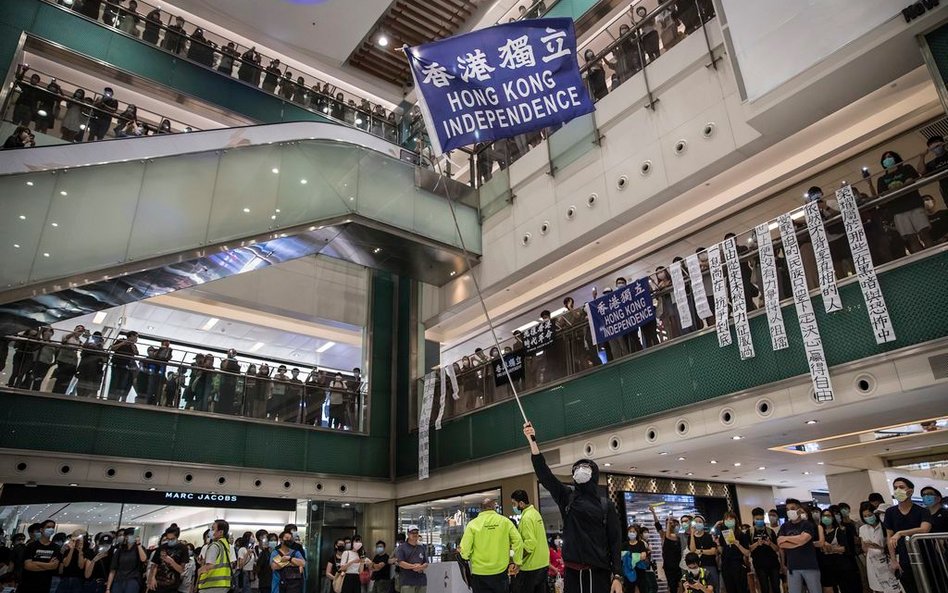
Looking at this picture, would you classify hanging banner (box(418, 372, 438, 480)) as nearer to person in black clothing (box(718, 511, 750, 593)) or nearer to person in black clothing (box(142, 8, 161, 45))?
person in black clothing (box(718, 511, 750, 593))

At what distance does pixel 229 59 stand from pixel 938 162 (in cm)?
1830

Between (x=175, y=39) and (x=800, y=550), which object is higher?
(x=175, y=39)

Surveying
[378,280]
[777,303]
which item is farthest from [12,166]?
[777,303]

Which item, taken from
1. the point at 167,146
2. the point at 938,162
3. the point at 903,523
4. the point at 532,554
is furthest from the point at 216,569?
the point at 938,162

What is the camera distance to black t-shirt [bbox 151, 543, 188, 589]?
8531 millimetres

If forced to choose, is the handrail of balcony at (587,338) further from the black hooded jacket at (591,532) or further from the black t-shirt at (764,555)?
the black hooded jacket at (591,532)

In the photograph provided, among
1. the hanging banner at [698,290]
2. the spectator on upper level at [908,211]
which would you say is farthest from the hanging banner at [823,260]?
the hanging banner at [698,290]

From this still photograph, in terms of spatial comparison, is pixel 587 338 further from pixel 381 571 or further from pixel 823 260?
pixel 381 571

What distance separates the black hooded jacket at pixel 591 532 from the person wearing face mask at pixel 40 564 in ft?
29.3

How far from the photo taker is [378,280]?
19391mm

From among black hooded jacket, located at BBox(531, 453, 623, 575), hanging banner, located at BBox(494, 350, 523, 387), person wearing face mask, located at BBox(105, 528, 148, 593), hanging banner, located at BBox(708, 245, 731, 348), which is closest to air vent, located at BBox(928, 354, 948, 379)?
hanging banner, located at BBox(708, 245, 731, 348)

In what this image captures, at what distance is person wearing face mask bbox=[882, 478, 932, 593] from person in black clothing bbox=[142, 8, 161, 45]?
19.8 metres

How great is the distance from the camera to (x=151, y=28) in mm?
17703

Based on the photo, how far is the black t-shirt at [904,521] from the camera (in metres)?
6.84
